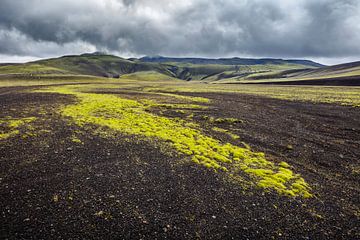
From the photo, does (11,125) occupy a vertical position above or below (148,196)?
above

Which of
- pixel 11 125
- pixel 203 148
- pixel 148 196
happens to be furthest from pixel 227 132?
pixel 11 125

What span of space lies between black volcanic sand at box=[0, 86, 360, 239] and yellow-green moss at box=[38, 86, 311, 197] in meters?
0.91

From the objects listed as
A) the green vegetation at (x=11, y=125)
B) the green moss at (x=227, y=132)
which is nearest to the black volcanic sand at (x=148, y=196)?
the green vegetation at (x=11, y=125)

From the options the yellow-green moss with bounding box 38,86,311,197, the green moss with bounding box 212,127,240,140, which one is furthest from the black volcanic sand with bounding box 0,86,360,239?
the green moss with bounding box 212,127,240,140

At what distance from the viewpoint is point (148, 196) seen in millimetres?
9375

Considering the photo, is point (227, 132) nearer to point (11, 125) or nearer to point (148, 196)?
point (148, 196)

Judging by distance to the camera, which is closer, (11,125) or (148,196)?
(148,196)

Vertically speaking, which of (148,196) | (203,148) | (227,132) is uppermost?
(227,132)

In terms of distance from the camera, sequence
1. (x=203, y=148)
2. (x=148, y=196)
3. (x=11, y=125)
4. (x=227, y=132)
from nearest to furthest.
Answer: (x=148, y=196)
(x=203, y=148)
(x=11, y=125)
(x=227, y=132)

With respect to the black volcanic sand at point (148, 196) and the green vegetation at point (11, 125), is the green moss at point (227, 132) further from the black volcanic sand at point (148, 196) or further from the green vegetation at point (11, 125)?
the green vegetation at point (11, 125)

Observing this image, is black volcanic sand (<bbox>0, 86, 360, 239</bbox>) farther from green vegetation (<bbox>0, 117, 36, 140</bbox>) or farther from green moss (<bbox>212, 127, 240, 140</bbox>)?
green moss (<bbox>212, 127, 240, 140</bbox>)

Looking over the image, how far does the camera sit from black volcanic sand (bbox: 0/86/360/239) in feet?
24.4

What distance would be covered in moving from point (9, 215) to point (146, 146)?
8923 mm

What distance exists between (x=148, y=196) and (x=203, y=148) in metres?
7.00
